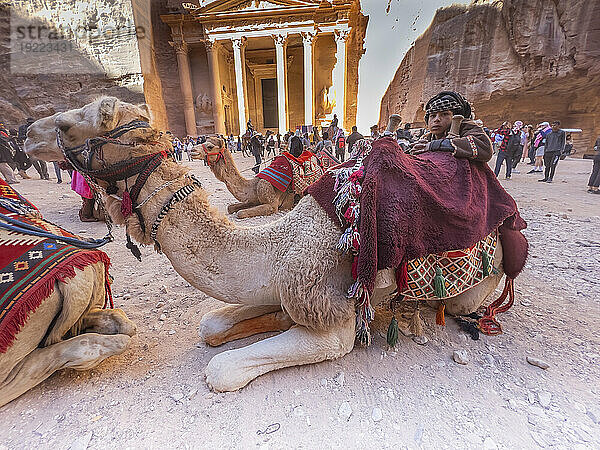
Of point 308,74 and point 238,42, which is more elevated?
point 238,42

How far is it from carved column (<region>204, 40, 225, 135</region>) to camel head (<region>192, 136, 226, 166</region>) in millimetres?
21974

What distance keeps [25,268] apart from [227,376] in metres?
1.13

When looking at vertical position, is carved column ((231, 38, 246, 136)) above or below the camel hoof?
above

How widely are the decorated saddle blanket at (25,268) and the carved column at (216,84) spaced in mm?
26176

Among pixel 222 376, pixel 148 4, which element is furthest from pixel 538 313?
pixel 148 4

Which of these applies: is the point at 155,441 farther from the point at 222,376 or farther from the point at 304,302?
the point at 304,302

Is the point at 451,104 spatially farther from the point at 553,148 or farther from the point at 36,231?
the point at 553,148

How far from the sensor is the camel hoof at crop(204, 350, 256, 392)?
1641mm

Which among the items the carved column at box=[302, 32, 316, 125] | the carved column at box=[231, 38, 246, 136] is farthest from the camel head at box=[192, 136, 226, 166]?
the carved column at box=[231, 38, 246, 136]

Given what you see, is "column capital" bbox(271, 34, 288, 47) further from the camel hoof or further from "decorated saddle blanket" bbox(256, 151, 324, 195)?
the camel hoof

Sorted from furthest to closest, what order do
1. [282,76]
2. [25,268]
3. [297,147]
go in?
[282,76] < [297,147] < [25,268]

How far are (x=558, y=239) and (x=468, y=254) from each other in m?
3.51

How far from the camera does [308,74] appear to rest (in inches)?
974

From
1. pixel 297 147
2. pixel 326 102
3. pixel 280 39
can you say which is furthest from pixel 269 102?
pixel 297 147
